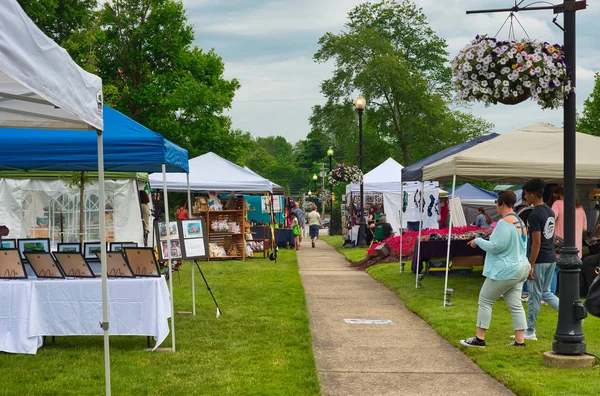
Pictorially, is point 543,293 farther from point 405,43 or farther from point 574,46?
point 405,43

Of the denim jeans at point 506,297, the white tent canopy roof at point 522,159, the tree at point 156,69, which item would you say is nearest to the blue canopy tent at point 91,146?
the denim jeans at point 506,297

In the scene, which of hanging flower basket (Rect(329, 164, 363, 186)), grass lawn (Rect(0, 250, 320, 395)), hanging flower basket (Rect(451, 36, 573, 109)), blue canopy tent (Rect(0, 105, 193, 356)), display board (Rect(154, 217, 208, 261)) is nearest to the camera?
grass lawn (Rect(0, 250, 320, 395))

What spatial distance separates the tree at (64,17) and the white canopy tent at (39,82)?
34.4 metres

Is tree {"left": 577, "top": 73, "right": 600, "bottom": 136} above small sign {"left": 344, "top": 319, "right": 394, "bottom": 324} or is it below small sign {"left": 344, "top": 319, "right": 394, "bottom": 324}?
above

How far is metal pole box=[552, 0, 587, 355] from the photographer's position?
8180mm

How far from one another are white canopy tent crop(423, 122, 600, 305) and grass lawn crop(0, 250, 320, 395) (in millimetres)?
3472

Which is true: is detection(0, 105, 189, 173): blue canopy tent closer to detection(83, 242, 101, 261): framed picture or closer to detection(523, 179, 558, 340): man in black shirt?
detection(83, 242, 101, 261): framed picture

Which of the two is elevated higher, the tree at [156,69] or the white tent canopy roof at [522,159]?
the tree at [156,69]

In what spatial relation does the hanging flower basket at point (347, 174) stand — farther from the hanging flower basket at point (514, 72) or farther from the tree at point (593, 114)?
the hanging flower basket at point (514, 72)

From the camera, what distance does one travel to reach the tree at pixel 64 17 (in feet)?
129

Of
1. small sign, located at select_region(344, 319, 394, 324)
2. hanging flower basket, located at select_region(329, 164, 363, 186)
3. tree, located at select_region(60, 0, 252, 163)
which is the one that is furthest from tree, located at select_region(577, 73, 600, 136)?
small sign, located at select_region(344, 319, 394, 324)

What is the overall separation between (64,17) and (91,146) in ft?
115

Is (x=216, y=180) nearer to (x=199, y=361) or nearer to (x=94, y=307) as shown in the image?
(x=94, y=307)

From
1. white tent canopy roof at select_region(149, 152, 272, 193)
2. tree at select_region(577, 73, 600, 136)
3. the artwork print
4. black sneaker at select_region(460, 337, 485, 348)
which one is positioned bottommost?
black sneaker at select_region(460, 337, 485, 348)
